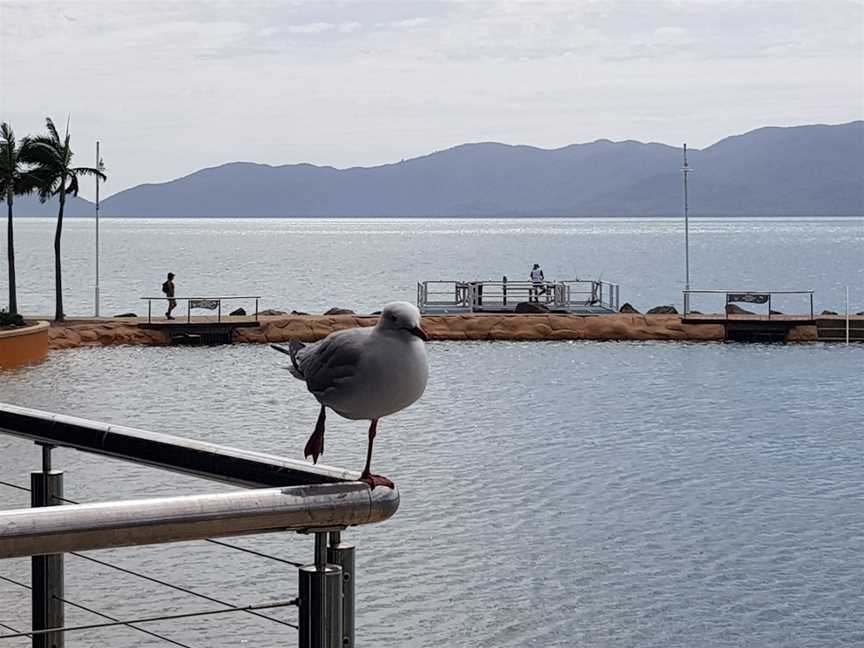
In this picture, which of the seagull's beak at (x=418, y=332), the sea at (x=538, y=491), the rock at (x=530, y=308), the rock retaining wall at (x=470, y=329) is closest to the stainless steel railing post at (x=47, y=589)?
the seagull's beak at (x=418, y=332)

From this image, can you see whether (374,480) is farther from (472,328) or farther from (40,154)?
(40,154)

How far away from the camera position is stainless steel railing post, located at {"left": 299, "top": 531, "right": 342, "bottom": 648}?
247 centimetres

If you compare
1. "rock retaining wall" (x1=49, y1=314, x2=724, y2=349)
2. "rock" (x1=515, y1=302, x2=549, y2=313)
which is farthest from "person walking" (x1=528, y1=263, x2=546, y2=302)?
"rock retaining wall" (x1=49, y1=314, x2=724, y2=349)

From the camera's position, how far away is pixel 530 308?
2164 inches

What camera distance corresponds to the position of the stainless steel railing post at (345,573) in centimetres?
253

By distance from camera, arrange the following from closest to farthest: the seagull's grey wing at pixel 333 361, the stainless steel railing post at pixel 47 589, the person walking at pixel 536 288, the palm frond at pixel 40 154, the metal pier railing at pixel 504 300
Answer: the seagull's grey wing at pixel 333 361, the stainless steel railing post at pixel 47 589, the palm frond at pixel 40 154, the metal pier railing at pixel 504 300, the person walking at pixel 536 288

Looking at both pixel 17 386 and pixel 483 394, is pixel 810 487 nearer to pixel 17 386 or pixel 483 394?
pixel 483 394

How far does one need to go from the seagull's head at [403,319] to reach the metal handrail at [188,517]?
1.10 feet

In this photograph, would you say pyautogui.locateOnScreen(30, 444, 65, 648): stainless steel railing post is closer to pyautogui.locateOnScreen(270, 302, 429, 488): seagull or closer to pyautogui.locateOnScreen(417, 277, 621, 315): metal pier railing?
pyautogui.locateOnScreen(270, 302, 429, 488): seagull

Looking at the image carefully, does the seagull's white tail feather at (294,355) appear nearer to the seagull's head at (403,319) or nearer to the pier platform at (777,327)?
the seagull's head at (403,319)

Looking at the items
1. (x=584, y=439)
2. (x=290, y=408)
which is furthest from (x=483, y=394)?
(x=584, y=439)

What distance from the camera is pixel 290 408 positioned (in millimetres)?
37719

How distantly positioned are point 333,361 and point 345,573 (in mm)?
570

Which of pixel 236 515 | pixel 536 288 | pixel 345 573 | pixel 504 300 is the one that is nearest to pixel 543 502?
pixel 345 573
